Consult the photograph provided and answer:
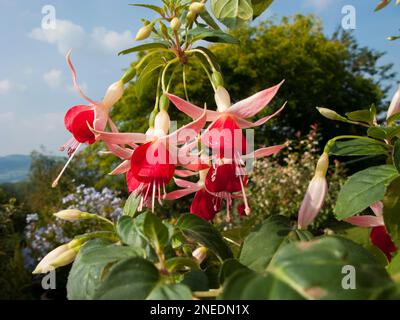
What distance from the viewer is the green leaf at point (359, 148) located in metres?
0.44

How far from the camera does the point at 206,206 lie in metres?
0.43

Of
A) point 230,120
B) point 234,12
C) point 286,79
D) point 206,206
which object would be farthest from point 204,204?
point 286,79

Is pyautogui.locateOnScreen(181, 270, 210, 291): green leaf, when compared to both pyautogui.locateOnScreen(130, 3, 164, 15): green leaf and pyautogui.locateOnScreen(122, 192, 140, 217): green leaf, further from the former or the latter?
pyautogui.locateOnScreen(130, 3, 164, 15): green leaf

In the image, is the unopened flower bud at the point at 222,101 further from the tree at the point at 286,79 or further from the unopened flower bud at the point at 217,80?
the tree at the point at 286,79

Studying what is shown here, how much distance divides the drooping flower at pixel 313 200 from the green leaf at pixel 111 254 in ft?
0.51

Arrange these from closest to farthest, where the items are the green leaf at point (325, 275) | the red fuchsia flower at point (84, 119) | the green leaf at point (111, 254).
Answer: the green leaf at point (325, 275) → the green leaf at point (111, 254) → the red fuchsia flower at point (84, 119)

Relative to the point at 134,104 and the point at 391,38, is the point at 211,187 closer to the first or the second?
the point at 391,38

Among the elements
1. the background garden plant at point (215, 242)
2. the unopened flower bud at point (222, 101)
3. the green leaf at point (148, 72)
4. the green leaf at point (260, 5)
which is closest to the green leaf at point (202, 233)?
the background garden plant at point (215, 242)

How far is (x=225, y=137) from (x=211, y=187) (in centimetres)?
5

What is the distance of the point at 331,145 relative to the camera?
44 cm

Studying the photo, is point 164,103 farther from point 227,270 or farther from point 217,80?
point 227,270

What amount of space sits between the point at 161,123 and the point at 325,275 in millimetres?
248
